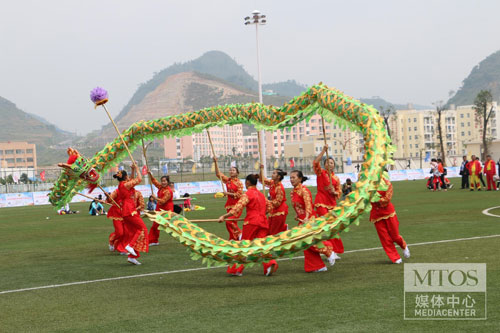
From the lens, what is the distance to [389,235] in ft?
35.3

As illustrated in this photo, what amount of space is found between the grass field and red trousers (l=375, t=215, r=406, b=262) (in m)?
0.29

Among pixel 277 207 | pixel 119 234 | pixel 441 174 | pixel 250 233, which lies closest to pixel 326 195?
pixel 277 207

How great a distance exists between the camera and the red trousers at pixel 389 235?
10562mm

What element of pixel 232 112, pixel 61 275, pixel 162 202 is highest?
pixel 232 112

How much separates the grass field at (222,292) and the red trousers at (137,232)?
35cm

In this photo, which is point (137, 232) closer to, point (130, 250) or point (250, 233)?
point (130, 250)

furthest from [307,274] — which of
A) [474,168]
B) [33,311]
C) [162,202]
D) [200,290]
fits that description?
[474,168]

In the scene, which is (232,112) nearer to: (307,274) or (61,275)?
(307,274)

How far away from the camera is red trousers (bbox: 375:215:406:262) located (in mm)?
10562

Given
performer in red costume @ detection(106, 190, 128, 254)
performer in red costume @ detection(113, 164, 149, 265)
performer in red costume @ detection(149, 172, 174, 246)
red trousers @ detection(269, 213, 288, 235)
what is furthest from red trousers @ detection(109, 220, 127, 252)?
red trousers @ detection(269, 213, 288, 235)

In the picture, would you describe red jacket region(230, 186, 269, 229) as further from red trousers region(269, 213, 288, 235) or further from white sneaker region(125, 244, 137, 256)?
white sneaker region(125, 244, 137, 256)

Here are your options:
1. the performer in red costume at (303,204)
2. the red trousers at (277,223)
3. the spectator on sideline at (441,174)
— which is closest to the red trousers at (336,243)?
the performer in red costume at (303,204)

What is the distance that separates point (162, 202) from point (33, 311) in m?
6.56

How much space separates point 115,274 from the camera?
11.1 m
